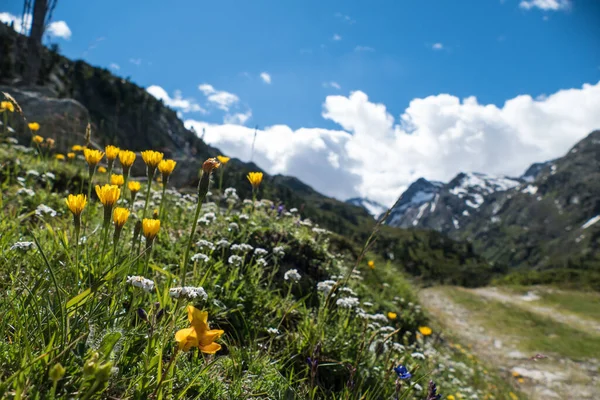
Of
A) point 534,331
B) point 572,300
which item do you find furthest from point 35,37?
point 572,300

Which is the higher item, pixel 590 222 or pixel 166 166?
pixel 590 222

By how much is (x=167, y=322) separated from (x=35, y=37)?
797 inches

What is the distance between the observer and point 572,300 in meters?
17.2

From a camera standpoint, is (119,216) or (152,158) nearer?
(119,216)

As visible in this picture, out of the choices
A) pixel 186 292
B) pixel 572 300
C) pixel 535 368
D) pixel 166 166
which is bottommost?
pixel 535 368

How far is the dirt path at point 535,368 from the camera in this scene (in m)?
8.08

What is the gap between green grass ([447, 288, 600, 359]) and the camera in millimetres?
10531

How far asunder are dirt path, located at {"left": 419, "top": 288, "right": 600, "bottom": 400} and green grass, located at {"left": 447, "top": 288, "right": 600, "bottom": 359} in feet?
1.50

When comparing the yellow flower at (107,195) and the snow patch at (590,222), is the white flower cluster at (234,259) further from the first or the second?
the snow patch at (590,222)

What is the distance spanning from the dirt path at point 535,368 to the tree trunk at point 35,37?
68.2 ft

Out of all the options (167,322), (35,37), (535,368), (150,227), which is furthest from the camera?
(35,37)

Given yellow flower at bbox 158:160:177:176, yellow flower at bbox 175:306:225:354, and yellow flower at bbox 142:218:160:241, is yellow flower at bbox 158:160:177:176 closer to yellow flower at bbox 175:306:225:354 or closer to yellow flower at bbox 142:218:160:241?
yellow flower at bbox 142:218:160:241

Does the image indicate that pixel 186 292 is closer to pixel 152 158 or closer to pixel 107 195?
pixel 107 195

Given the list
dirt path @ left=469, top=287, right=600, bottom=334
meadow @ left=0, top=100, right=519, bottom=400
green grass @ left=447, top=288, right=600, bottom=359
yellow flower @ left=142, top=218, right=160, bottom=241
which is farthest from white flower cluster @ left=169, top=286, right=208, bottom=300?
dirt path @ left=469, top=287, right=600, bottom=334
